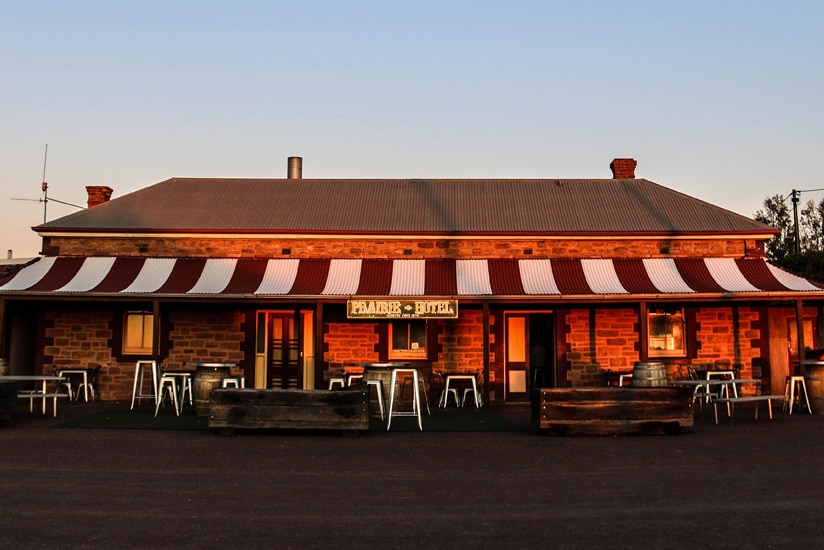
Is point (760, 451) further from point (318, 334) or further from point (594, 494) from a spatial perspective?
point (318, 334)

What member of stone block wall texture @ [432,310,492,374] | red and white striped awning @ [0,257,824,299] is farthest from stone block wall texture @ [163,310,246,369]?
stone block wall texture @ [432,310,492,374]

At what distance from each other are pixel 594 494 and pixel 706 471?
181 centimetres

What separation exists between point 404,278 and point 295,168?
7.32 m

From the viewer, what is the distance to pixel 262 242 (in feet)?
56.8

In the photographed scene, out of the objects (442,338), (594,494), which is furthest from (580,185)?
(594,494)

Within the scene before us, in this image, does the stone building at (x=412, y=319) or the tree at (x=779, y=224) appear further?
the tree at (x=779, y=224)

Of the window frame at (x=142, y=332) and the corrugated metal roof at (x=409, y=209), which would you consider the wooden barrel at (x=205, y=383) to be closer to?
the window frame at (x=142, y=332)

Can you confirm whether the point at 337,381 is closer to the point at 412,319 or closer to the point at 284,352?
the point at 284,352

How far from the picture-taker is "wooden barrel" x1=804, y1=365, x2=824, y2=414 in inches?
556

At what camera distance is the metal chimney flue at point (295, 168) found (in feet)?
73.0

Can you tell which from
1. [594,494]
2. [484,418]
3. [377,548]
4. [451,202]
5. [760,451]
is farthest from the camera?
[451,202]

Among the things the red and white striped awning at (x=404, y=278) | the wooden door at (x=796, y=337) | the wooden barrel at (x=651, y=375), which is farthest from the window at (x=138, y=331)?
the wooden door at (x=796, y=337)

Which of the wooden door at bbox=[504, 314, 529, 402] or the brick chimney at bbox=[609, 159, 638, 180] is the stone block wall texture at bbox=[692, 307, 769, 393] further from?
the brick chimney at bbox=[609, 159, 638, 180]

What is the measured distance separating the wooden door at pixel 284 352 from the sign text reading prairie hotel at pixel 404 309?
8.40 ft
